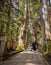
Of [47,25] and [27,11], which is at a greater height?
[27,11]

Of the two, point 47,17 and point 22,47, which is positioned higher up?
point 47,17

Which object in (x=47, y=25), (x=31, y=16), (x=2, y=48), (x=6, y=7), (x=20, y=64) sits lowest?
(x=20, y=64)

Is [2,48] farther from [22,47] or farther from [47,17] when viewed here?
[22,47]

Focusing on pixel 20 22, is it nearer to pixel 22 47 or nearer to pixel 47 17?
pixel 22 47

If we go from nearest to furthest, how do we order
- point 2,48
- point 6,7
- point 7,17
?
1. point 2,48
2. point 6,7
3. point 7,17

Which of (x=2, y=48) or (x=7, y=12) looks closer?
(x=2, y=48)

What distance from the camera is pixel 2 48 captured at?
17656mm

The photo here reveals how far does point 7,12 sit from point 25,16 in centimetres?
1657

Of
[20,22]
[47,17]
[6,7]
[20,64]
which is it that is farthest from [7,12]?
[20,22]

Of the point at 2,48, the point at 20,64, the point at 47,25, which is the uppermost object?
the point at 47,25

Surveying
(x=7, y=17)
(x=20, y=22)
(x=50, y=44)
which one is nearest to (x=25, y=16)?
(x=20, y=22)

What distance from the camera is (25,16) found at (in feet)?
121

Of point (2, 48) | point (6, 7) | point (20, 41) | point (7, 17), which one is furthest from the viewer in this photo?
point (20, 41)

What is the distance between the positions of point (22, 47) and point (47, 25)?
16.8m
